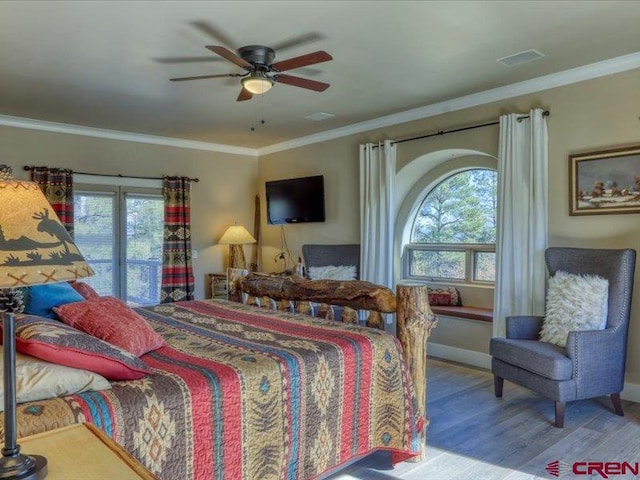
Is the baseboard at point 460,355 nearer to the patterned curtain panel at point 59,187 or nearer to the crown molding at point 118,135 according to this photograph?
the crown molding at point 118,135

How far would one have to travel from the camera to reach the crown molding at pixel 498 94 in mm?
3637

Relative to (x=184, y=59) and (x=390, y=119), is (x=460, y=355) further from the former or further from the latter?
(x=184, y=59)

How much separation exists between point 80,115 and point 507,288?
185 inches

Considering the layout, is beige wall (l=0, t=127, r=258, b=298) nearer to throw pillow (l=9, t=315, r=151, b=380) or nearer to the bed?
the bed

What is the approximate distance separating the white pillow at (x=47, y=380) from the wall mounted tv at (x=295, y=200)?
4.63m

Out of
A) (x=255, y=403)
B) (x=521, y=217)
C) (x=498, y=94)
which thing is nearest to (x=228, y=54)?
(x=255, y=403)

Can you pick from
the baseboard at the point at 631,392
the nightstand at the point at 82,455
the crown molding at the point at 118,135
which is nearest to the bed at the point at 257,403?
the nightstand at the point at 82,455

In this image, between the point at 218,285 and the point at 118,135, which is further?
the point at 218,285

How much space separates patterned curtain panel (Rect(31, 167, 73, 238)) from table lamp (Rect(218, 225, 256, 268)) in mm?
1932

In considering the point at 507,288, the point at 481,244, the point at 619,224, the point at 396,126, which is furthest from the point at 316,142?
the point at 619,224

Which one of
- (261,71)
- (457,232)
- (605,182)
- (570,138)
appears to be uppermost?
(261,71)

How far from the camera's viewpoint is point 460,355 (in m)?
4.80

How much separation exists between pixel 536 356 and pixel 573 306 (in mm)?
525

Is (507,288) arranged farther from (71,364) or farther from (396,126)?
(71,364)
